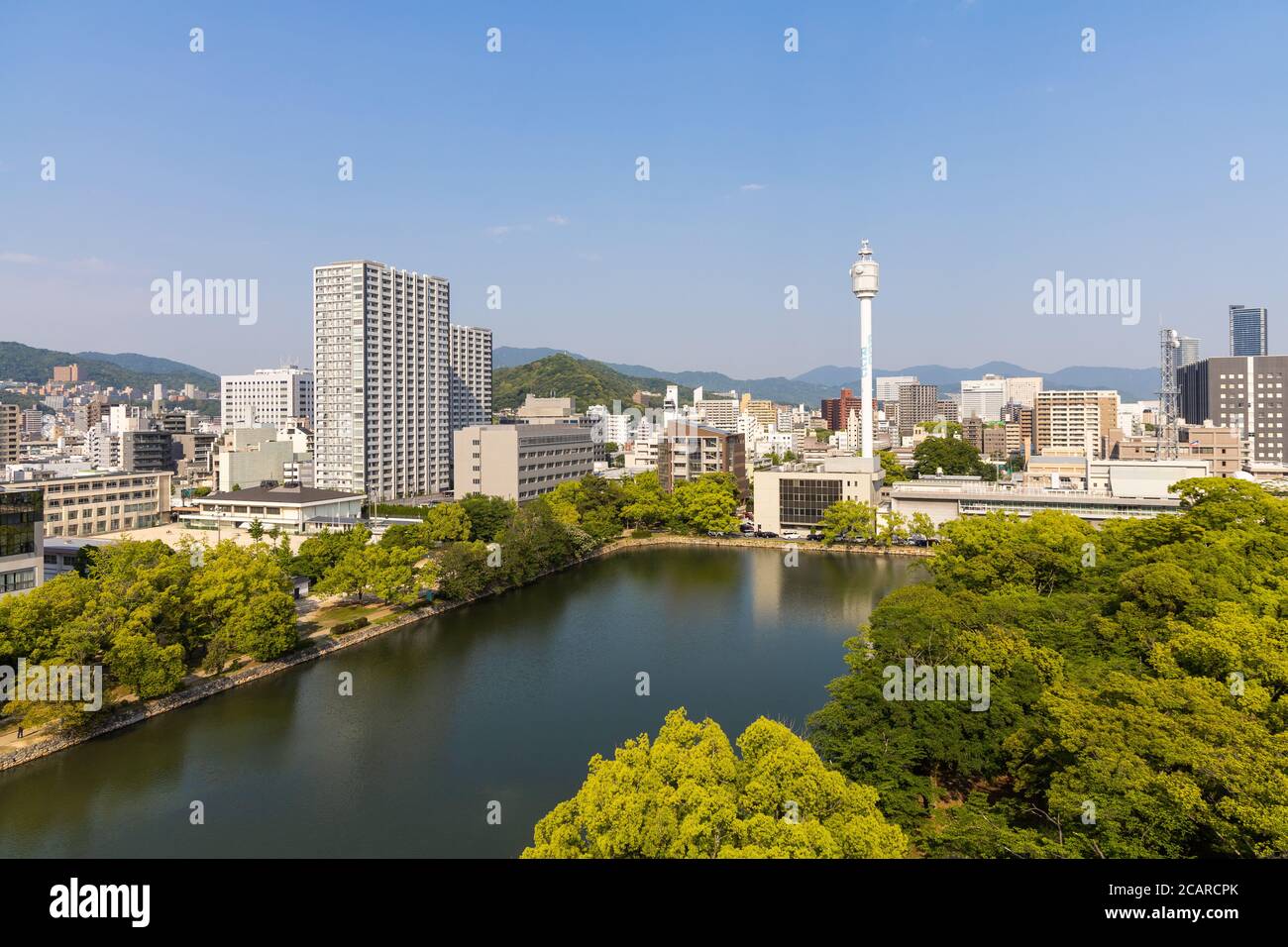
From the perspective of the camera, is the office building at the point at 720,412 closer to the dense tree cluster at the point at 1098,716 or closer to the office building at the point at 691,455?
the office building at the point at 691,455

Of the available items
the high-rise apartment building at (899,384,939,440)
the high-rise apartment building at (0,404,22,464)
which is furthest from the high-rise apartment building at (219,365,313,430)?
the high-rise apartment building at (899,384,939,440)

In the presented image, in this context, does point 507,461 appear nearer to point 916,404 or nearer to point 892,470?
point 892,470

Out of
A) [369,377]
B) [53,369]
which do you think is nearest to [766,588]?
[369,377]

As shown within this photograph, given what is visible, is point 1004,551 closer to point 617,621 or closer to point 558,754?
point 617,621

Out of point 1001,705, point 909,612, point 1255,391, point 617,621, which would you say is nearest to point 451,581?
point 617,621

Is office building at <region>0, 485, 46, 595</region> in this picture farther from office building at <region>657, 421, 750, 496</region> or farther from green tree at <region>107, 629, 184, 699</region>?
office building at <region>657, 421, 750, 496</region>
